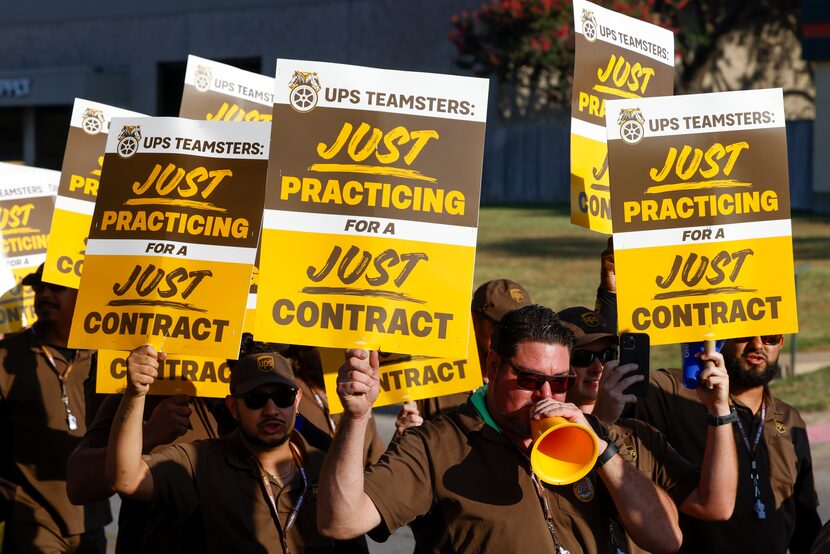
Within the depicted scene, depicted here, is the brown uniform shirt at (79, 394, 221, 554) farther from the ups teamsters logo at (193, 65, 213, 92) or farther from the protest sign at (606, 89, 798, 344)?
the ups teamsters logo at (193, 65, 213, 92)

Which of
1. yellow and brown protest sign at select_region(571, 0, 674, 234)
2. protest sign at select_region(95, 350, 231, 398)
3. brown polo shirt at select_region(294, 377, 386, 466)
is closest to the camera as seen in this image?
protest sign at select_region(95, 350, 231, 398)

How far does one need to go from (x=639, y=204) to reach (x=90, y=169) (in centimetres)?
325

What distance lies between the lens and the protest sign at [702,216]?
4.93 meters

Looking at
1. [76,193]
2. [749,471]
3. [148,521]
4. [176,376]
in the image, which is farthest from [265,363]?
[76,193]

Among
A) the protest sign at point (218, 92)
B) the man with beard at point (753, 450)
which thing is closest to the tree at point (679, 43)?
the protest sign at point (218, 92)

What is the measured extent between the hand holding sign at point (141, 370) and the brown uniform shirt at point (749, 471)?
202cm

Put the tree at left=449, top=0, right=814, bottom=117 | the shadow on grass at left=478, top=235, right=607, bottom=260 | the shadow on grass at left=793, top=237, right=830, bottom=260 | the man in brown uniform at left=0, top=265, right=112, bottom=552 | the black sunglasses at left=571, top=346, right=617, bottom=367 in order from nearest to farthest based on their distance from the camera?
the black sunglasses at left=571, top=346, right=617, bottom=367 < the man in brown uniform at left=0, top=265, right=112, bottom=552 < the shadow on grass at left=793, top=237, right=830, bottom=260 < the shadow on grass at left=478, top=235, right=607, bottom=260 < the tree at left=449, top=0, right=814, bottom=117

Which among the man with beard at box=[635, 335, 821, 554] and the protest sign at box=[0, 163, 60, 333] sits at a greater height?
the protest sign at box=[0, 163, 60, 333]

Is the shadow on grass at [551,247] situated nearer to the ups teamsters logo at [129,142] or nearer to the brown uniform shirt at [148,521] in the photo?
the brown uniform shirt at [148,521]

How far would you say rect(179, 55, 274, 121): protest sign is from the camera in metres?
7.01

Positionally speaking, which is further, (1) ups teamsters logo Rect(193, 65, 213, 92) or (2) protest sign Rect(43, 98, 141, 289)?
(1) ups teamsters logo Rect(193, 65, 213, 92)

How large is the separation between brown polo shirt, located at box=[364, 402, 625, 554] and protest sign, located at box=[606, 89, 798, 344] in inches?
35.8

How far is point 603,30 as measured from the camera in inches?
250

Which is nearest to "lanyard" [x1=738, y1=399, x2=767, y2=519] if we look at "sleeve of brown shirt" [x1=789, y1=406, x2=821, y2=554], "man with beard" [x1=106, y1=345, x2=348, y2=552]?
"sleeve of brown shirt" [x1=789, y1=406, x2=821, y2=554]
